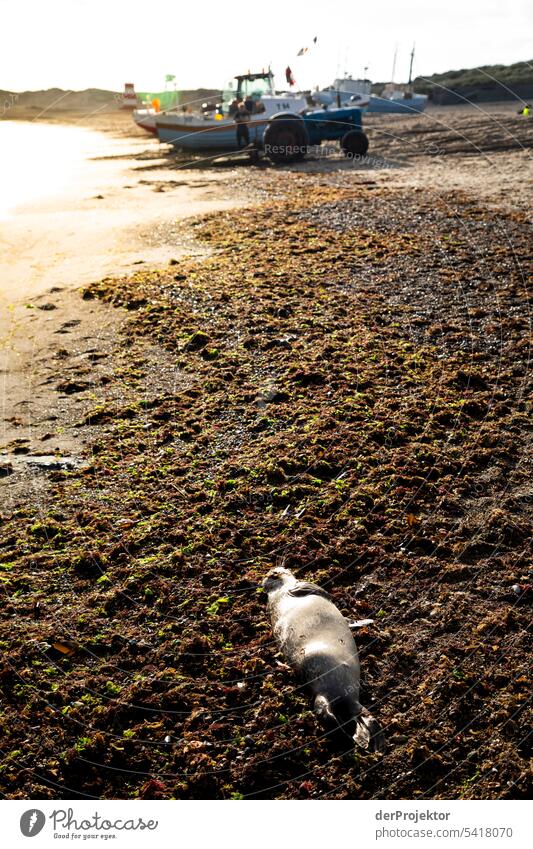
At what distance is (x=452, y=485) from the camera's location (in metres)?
5.27

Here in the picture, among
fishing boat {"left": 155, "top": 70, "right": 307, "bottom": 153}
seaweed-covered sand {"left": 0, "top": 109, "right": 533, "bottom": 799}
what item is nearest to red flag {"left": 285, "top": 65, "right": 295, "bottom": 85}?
fishing boat {"left": 155, "top": 70, "right": 307, "bottom": 153}

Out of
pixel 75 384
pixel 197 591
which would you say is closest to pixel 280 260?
pixel 75 384

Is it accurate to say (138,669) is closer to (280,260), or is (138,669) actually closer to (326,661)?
(326,661)

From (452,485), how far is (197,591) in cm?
212

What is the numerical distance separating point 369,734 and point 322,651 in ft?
1.52

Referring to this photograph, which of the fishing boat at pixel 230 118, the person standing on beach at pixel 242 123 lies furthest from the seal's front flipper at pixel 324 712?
the person standing on beach at pixel 242 123

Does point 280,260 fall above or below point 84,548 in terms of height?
above

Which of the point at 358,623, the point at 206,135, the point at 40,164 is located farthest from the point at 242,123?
the point at 358,623

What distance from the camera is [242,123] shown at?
22062mm

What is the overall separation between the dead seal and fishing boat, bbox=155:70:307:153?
20571 millimetres

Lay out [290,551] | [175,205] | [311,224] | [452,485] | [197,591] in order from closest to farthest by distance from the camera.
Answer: [197,591]
[290,551]
[452,485]
[311,224]
[175,205]

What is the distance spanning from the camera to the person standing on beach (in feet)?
72.7

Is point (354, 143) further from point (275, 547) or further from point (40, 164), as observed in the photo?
point (275, 547)

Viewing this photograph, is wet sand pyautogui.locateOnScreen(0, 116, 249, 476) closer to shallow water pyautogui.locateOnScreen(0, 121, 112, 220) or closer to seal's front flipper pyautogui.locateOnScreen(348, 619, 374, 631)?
shallow water pyautogui.locateOnScreen(0, 121, 112, 220)
